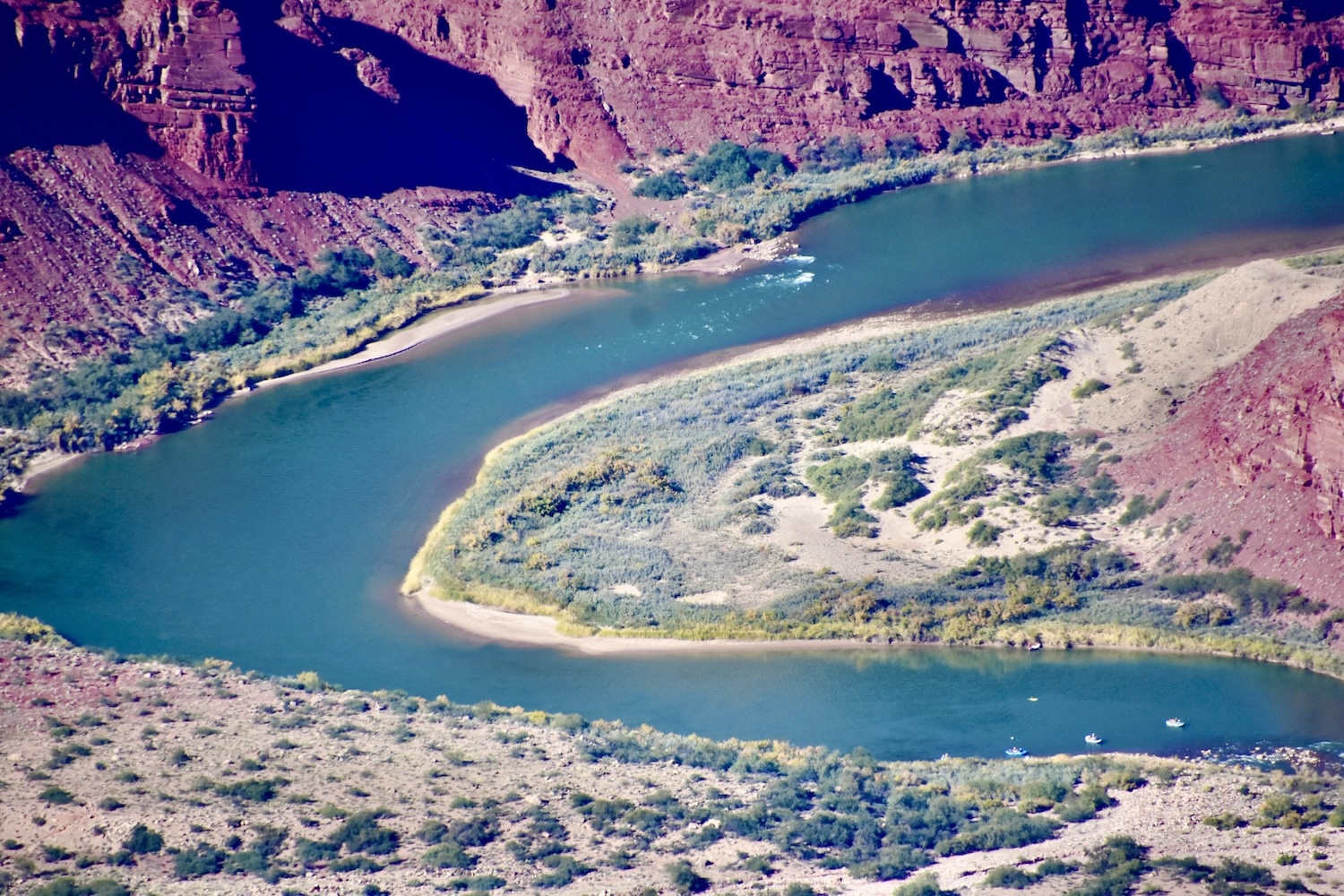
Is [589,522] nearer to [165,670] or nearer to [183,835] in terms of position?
[165,670]

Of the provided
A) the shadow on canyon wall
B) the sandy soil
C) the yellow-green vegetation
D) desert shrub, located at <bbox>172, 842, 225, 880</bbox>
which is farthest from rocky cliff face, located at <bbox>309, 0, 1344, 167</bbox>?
desert shrub, located at <bbox>172, 842, 225, 880</bbox>

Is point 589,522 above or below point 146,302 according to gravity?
below

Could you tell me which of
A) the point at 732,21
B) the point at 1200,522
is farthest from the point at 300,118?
the point at 1200,522

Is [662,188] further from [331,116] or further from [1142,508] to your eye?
[1142,508]

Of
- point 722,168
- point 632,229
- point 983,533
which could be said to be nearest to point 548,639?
point 983,533

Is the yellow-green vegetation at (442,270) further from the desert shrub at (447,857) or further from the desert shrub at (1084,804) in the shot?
the desert shrub at (1084,804)

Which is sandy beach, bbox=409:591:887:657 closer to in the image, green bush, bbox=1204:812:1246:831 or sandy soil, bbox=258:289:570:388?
green bush, bbox=1204:812:1246:831
